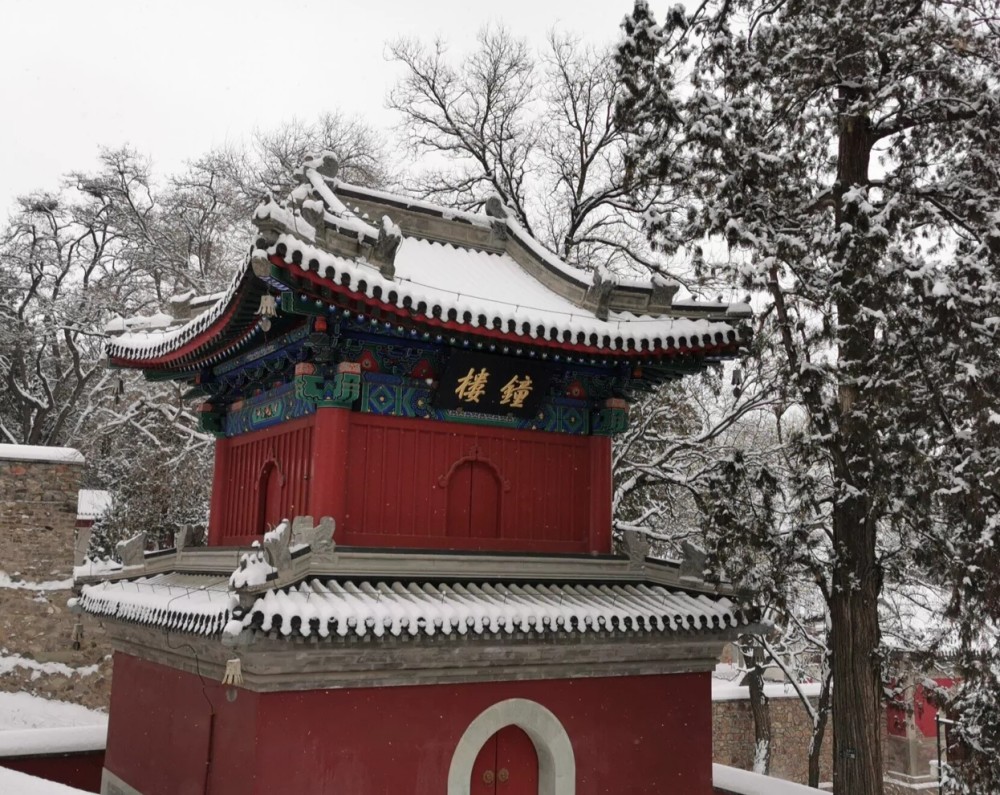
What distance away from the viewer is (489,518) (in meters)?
8.59

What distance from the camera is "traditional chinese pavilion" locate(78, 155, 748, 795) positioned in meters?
6.84

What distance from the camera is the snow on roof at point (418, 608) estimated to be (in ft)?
20.9

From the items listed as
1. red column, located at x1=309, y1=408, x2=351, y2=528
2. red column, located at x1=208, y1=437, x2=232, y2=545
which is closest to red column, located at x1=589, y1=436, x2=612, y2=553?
red column, located at x1=309, y1=408, x2=351, y2=528

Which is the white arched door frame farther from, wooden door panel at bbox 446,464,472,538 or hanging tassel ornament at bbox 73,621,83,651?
hanging tassel ornament at bbox 73,621,83,651

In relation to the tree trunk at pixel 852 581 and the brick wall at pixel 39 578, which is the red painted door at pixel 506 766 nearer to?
the tree trunk at pixel 852 581

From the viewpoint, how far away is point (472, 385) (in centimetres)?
838

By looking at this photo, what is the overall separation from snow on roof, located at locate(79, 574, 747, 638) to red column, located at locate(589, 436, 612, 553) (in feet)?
1.91

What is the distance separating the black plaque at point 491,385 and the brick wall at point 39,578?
10.6 metres

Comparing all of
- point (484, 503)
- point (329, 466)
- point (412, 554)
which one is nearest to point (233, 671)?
point (412, 554)

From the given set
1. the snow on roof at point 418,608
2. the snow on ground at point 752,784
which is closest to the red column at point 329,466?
the snow on roof at point 418,608

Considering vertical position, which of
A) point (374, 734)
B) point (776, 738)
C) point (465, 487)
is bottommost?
point (776, 738)

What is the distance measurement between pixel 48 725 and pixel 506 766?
10756 mm

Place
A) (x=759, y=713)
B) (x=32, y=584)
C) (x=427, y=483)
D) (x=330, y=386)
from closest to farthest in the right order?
(x=330, y=386) → (x=427, y=483) → (x=759, y=713) → (x=32, y=584)

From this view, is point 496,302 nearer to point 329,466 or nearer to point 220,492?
point 329,466
